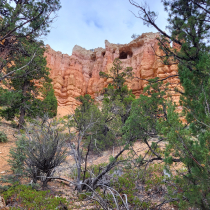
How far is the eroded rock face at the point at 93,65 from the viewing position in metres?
26.5

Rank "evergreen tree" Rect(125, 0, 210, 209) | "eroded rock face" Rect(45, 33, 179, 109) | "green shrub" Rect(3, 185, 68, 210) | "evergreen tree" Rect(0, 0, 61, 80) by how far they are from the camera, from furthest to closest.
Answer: "eroded rock face" Rect(45, 33, 179, 109) < "evergreen tree" Rect(0, 0, 61, 80) < "green shrub" Rect(3, 185, 68, 210) < "evergreen tree" Rect(125, 0, 210, 209)

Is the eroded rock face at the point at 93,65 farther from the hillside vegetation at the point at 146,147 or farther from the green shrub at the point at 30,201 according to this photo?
the green shrub at the point at 30,201

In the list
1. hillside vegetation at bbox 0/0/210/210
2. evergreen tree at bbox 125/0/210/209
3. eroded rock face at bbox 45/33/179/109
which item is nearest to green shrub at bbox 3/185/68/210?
hillside vegetation at bbox 0/0/210/210

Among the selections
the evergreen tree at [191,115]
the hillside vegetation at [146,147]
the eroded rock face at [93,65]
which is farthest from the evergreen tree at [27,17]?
the eroded rock face at [93,65]

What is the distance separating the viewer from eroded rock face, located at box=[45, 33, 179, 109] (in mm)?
26453

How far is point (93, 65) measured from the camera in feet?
112

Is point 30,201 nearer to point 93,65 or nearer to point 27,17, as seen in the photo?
point 27,17

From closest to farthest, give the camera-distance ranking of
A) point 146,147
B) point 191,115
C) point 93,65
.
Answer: point 191,115, point 146,147, point 93,65

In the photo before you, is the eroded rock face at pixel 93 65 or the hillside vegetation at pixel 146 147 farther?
the eroded rock face at pixel 93 65

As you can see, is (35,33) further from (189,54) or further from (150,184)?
(150,184)

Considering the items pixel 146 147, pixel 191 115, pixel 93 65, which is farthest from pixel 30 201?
pixel 93 65

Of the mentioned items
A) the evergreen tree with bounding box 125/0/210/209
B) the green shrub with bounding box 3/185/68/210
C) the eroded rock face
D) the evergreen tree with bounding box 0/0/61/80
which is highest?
the eroded rock face

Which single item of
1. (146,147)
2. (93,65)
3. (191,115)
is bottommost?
(146,147)

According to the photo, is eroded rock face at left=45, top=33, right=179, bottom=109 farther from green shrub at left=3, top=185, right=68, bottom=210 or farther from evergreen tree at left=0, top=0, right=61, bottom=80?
green shrub at left=3, top=185, right=68, bottom=210
